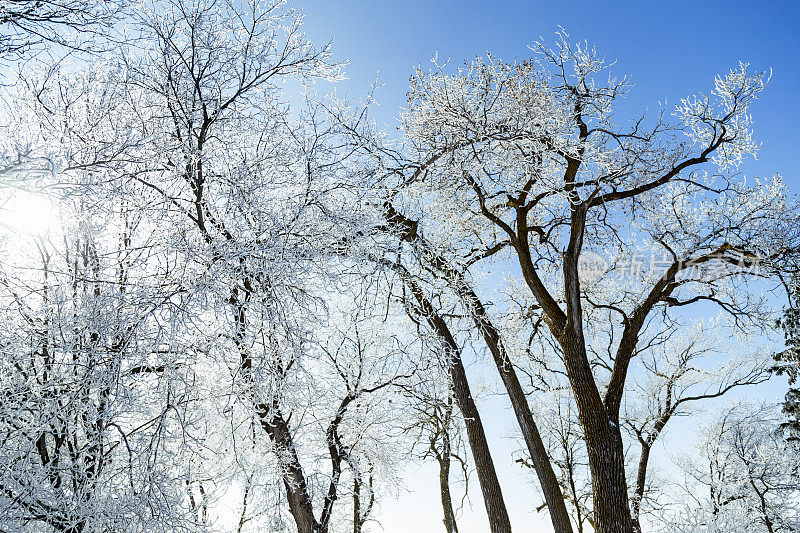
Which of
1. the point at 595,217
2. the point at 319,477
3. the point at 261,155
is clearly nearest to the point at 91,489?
the point at 319,477

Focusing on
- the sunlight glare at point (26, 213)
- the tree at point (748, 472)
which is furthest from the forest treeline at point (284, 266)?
the tree at point (748, 472)

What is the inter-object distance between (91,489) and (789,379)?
1520 cm

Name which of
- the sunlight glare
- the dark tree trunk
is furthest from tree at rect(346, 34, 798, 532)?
the sunlight glare

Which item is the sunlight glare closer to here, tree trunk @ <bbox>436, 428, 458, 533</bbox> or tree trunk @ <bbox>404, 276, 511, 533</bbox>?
tree trunk @ <bbox>404, 276, 511, 533</bbox>

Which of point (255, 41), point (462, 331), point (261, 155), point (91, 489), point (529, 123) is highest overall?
point (529, 123)

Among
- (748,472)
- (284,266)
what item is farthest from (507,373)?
(748,472)

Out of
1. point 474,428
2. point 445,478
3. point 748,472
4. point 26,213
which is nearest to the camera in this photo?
point 26,213

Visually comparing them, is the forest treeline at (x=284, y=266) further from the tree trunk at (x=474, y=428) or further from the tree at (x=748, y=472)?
the tree at (x=748, y=472)

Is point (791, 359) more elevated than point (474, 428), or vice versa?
point (791, 359)

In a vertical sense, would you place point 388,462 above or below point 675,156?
below

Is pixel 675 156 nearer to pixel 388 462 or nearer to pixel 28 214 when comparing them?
pixel 388 462

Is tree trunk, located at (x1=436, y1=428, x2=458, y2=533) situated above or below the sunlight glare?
above

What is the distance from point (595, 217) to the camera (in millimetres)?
9703

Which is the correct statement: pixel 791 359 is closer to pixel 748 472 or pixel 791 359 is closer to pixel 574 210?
pixel 748 472
